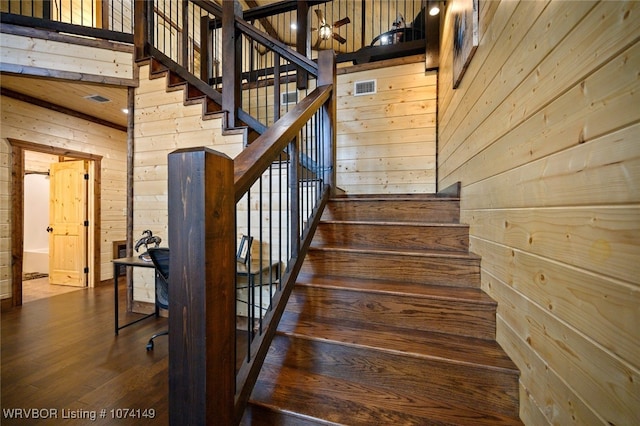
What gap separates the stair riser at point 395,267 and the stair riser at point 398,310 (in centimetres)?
22

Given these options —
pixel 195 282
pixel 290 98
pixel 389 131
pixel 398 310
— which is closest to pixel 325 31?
pixel 290 98

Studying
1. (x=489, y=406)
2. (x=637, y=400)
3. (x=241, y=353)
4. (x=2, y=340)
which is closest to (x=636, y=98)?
(x=637, y=400)

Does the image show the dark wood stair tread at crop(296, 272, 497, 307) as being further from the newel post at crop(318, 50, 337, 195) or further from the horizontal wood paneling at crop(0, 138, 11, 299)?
the horizontal wood paneling at crop(0, 138, 11, 299)

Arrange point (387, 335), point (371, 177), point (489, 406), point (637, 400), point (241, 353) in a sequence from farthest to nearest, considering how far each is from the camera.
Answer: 1. point (371, 177)
2. point (241, 353)
3. point (387, 335)
4. point (489, 406)
5. point (637, 400)

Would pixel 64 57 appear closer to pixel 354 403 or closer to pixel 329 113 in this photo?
pixel 329 113

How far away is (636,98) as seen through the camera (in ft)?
1.87

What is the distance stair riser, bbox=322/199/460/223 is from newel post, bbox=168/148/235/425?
1419 millimetres

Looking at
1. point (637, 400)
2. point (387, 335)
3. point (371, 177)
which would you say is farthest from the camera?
point (371, 177)

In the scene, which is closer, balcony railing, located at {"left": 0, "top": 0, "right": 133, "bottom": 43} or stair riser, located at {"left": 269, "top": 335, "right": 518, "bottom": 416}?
stair riser, located at {"left": 269, "top": 335, "right": 518, "bottom": 416}

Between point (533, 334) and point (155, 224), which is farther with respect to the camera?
point (155, 224)

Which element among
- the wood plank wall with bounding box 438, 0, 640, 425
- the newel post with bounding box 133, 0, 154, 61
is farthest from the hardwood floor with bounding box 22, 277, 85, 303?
the wood plank wall with bounding box 438, 0, 640, 425

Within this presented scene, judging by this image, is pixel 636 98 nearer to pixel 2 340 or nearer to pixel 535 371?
pixel 535 371

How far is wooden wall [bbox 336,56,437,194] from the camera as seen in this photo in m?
3.23

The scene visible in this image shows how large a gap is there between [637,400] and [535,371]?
1.33 feet
